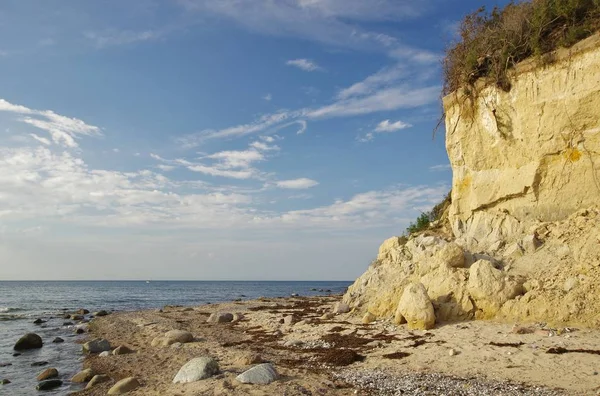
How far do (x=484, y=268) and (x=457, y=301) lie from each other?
1.49m

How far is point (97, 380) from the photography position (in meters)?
11.5

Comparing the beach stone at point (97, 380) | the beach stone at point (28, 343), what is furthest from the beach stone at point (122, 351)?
the beach stone at point (28, 343)

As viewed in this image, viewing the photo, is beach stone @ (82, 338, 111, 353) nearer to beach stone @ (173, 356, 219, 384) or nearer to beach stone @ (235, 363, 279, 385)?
beach stone @ (173, 356, 219, 384)

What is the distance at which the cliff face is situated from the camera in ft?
50.0

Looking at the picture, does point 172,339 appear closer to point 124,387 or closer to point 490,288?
point 124,387

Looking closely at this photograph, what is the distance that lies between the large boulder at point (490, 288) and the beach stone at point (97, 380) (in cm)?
1183

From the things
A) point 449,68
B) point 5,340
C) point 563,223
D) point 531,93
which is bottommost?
point 5,340

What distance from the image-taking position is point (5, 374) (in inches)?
532

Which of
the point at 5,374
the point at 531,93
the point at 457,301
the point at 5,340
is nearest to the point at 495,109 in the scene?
the point at 531,93

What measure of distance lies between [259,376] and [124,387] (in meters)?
3.52

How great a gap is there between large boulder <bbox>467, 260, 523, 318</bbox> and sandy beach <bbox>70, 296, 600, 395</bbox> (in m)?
0.78

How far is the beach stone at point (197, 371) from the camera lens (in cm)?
1002

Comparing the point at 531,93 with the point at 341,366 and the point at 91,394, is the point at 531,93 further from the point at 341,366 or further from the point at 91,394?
the point at 91,394

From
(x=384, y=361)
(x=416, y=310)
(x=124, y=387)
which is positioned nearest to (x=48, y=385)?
(x=124, y=387)
